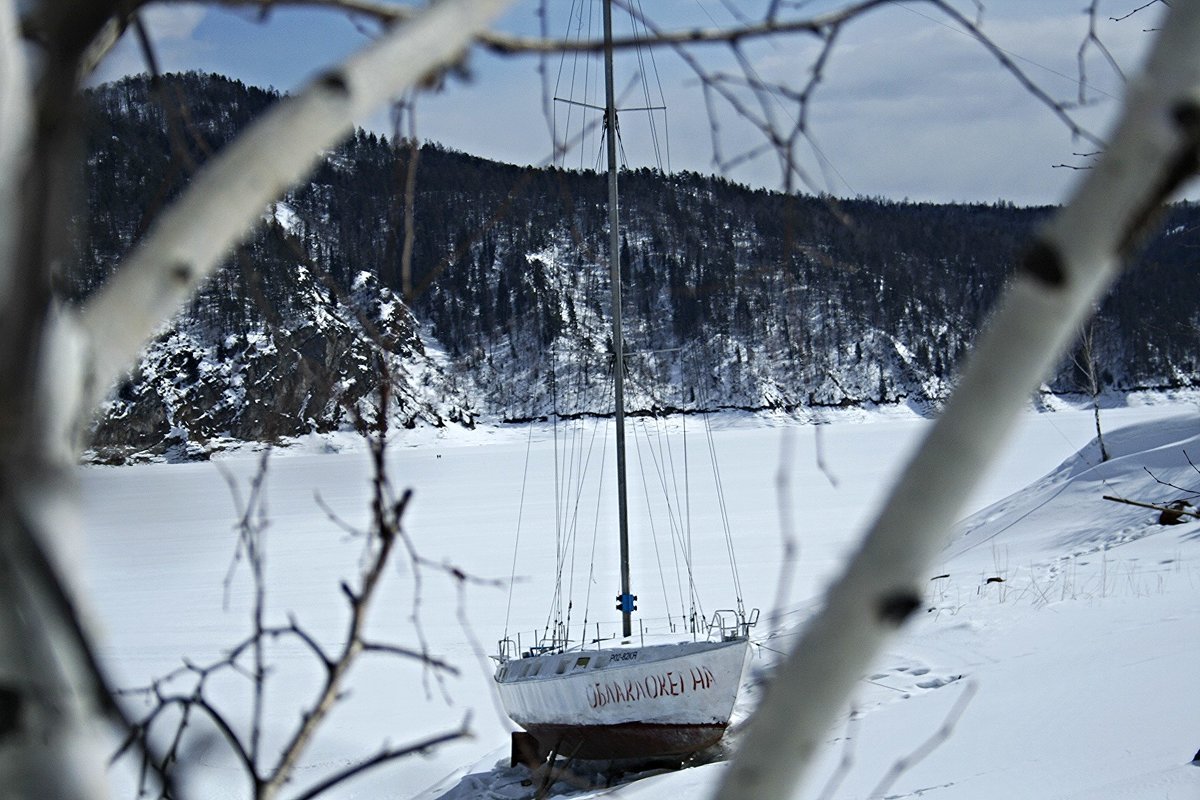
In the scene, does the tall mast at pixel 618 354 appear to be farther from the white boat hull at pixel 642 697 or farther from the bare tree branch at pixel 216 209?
→ the bare tree branch at pixel 216 209

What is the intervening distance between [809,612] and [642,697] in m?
4.01

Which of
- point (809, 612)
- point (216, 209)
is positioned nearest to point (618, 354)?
point (809, 612)

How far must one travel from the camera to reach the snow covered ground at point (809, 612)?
13.3ft

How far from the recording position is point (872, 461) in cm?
3559

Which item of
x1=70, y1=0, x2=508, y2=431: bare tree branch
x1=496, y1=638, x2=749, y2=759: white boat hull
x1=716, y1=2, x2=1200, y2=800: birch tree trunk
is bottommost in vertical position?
x1=496, y1=638, x2=749, y2=759: white boat hull

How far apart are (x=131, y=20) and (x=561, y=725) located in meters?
7.73

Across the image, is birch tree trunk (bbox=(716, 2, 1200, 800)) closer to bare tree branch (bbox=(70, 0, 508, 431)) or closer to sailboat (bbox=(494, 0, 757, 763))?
bare tree branch (bbox=(70, 0, 508, 431))

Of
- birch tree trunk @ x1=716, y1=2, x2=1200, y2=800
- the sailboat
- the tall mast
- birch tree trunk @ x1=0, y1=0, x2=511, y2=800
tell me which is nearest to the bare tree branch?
birch tree trunk @ x1=0, y1=0, x2=511, y2=800

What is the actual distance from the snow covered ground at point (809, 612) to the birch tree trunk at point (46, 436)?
0.22 feet

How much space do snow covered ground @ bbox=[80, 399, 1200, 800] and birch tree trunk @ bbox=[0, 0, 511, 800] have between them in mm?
67

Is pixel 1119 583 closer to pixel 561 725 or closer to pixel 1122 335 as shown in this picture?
pixel 561 725

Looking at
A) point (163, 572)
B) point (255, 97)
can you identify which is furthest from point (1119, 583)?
point (255, 97)

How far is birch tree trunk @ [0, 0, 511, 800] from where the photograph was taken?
51 cm

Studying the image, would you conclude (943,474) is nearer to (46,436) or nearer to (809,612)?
(46,436)
